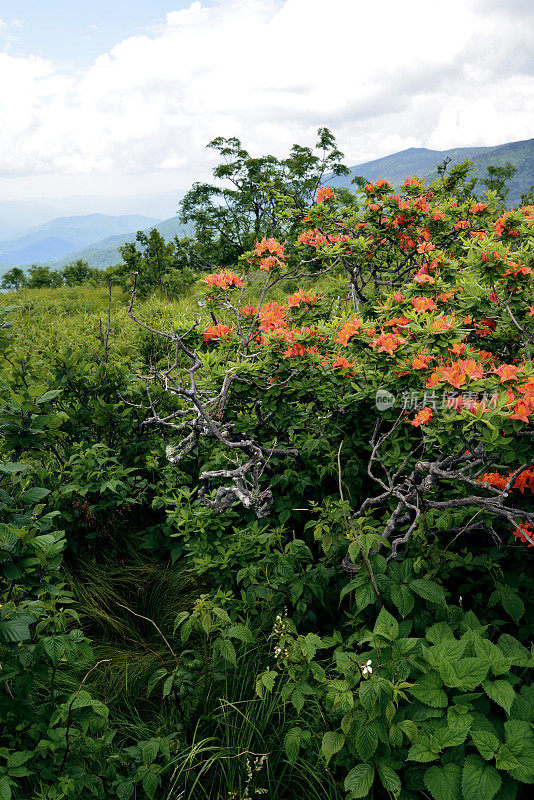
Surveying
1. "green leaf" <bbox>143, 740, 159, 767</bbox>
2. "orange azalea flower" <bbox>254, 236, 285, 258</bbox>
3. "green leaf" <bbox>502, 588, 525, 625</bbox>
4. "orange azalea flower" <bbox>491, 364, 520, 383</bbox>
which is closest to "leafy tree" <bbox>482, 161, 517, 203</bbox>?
"orange azalea flower" <bbox>254, 236, 285, 258</bbox>

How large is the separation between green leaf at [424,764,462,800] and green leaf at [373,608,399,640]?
1.10 ft

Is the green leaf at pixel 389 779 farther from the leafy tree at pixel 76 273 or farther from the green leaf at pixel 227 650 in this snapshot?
the leafy tree at pixel 76 273

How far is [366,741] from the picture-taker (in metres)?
1.28

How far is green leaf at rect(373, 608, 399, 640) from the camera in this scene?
4.69 ft

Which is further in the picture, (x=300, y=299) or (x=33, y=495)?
(x=300, y=299)

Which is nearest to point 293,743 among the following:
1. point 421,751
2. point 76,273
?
point 421,751

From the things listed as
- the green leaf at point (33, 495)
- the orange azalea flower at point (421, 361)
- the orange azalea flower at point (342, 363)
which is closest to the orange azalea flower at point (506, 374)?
the orange azalea flower at point (421, 361)

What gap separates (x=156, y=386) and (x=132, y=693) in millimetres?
1796

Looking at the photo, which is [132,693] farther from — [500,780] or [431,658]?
[500,780]

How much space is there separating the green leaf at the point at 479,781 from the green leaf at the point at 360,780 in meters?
0.26

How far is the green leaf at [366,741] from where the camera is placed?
4.17 feet

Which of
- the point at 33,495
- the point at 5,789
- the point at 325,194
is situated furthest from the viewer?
the point at 325,194

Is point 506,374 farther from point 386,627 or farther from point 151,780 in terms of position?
point 151,780

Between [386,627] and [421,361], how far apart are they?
39.8 inches
